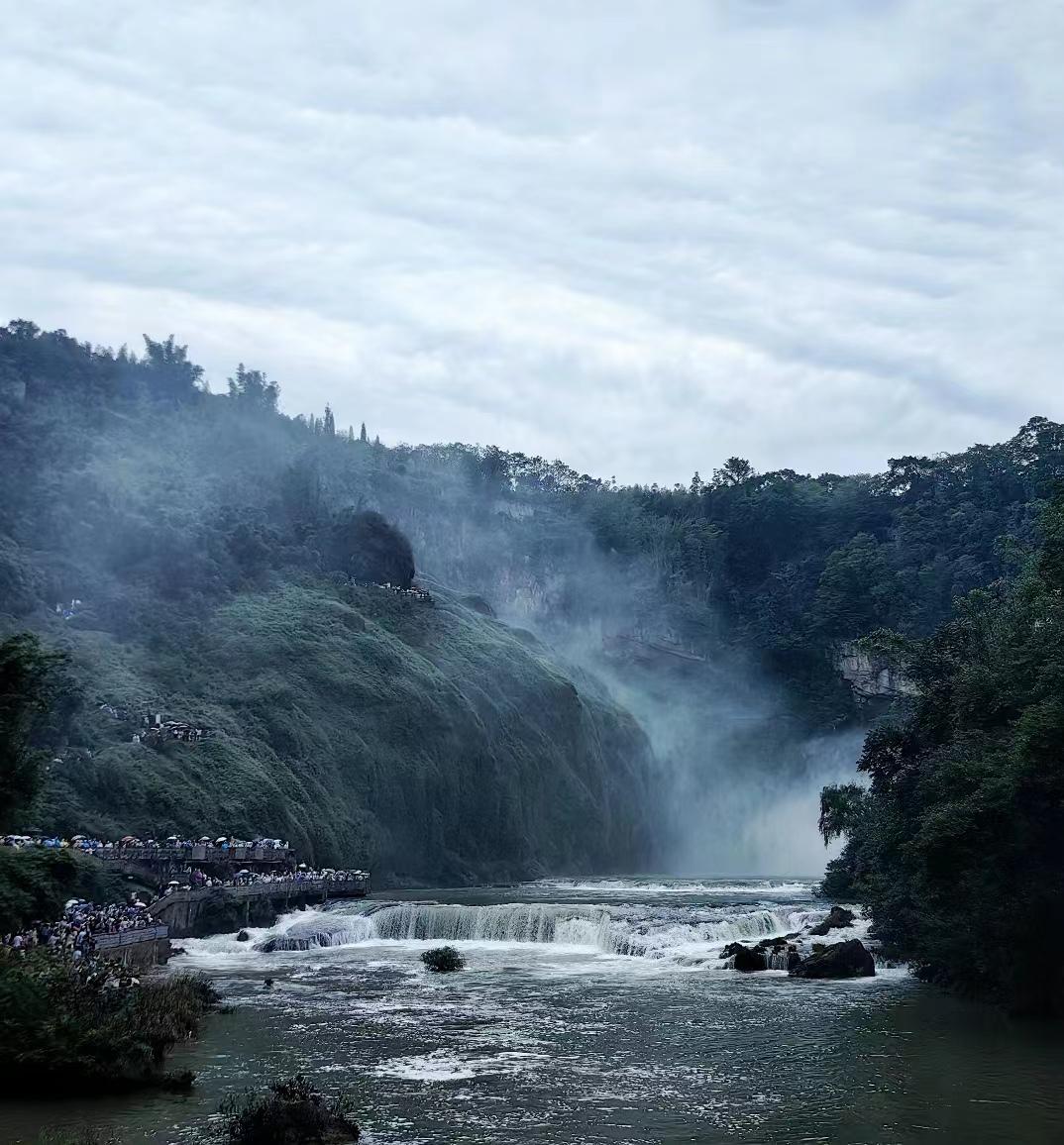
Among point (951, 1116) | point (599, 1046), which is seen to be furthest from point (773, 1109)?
point (599, 1046)

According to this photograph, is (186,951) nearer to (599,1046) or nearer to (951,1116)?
(599,1046)

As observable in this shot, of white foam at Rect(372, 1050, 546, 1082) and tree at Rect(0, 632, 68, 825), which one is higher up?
tree at Rect(0, 632, 68, 825)

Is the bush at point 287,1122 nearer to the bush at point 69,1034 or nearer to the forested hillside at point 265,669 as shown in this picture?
the bush at point 69,1034

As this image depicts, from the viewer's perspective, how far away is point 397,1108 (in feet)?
82.0

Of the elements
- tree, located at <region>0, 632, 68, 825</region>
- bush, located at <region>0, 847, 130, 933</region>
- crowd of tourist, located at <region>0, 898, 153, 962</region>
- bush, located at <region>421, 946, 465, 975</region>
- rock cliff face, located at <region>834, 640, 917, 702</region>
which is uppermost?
rock cliff face, located at <region>834, 640, 917, 702</region>

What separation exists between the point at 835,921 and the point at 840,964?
33.9 ft

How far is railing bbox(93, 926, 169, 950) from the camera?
4034cm

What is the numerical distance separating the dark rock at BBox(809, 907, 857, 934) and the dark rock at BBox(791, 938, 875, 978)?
8.02 metres

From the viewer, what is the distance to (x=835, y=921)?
55312 mm

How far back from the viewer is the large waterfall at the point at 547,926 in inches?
2127

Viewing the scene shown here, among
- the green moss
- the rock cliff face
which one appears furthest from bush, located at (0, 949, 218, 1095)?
the rock cliff face

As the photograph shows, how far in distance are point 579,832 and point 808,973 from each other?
63219mm

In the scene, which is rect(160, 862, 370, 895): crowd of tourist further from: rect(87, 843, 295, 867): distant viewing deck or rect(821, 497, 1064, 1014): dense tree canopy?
rect(821, 497, 1064, 1014): dense tree canopy

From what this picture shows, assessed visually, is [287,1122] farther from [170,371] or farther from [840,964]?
[170,371]
